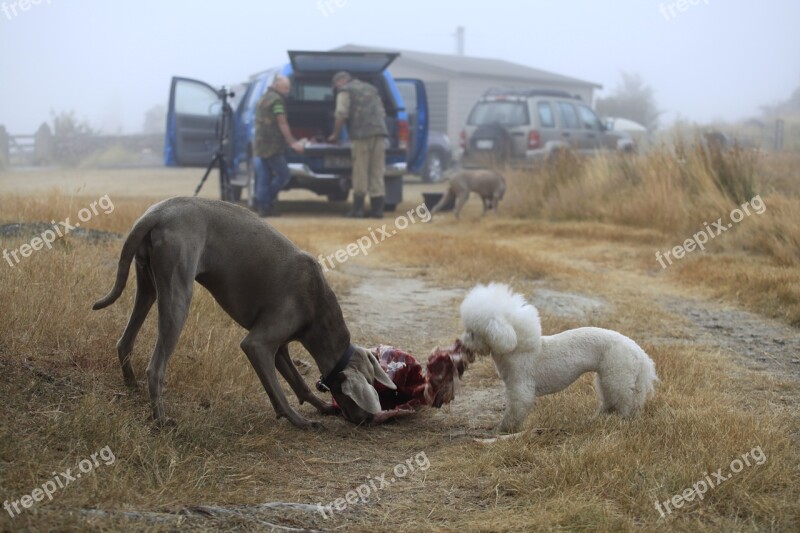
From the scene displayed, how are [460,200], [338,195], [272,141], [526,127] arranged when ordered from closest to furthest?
[272,141], [460,200], [338,195], [526,127]

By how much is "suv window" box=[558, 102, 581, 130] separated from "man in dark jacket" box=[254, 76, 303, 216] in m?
8.53

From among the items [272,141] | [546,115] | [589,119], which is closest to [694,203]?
[272,141]

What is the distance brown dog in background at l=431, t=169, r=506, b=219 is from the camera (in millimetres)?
14836

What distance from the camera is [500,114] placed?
20953 mm

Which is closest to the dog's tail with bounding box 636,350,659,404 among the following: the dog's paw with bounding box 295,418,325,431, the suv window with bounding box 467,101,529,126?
the dog's paw with bounding box 295,418,325,431

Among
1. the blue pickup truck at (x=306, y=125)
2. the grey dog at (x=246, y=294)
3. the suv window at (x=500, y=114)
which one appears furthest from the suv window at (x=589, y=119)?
the grey dog at (x=246, y=294)

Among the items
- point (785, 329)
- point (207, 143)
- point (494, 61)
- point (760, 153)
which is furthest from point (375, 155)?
point (494, 61)

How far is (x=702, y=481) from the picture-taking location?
11.6 ft

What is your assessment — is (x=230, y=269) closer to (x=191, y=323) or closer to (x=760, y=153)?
(x=191, y=323)

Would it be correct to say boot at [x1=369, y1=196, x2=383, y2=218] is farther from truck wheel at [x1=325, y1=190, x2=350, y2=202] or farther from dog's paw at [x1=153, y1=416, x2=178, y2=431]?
dog's paw at [x1=153, y1=416, x2=178, y2=431]

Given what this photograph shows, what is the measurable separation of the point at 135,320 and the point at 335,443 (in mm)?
1148

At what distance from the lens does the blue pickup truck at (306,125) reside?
1471cm

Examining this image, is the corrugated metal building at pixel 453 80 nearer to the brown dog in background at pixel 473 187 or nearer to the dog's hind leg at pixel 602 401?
the brown dog in background at pixel 473 187

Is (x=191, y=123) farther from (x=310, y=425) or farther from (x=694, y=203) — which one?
(x=310, y=425)
